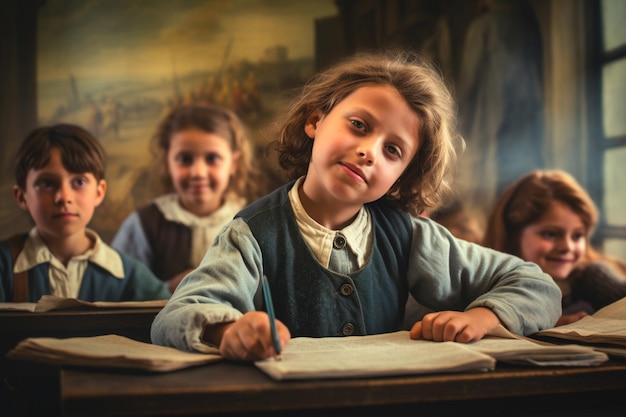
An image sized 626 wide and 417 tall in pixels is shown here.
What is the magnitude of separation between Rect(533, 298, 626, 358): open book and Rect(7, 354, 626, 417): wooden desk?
0.11 m

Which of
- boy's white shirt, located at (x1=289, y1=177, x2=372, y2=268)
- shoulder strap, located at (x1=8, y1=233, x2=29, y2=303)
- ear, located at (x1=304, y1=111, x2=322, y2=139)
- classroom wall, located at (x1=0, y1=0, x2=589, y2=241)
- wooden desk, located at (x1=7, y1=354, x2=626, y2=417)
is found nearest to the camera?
wooden desk, located at (x1=7, y1=354, x2=626, y2=417)

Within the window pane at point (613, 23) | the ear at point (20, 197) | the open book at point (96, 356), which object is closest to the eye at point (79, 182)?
the ear at point (20, 197)

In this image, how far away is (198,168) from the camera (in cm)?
236

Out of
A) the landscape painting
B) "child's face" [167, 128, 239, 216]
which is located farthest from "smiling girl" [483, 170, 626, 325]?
"child's face" [167, 128, 239, 216]

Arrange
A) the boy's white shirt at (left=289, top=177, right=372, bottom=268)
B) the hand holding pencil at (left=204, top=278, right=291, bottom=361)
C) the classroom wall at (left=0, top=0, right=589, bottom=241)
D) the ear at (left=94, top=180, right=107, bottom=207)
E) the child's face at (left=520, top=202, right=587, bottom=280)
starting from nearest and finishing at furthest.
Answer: the hand holding pencil at (left=204, top=278, right=291, bottom=361) → the boy's white shirt at (left=289, top=177, right=372, bottom=268) → the ear at (left=94, top=180, right=107, bottom=207) → the classroom wall at (left=0, top=0, right=589, bottom=241) → the child's face at (left=520, top=202, right=587, bottom=280)

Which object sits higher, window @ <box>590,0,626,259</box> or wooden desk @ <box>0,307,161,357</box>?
window @ <box>590,0,626,259</box>

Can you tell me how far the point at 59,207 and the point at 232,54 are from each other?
35.5 inches

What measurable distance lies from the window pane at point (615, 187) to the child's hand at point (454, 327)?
156 centimetres

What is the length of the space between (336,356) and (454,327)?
0.31m

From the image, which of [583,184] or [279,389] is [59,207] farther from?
[583,184]

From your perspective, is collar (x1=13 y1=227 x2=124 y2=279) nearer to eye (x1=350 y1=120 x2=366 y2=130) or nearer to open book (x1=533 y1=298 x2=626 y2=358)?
eye (x1=350 y1=120 x2=366 y2=130)

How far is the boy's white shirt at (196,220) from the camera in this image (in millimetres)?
2359

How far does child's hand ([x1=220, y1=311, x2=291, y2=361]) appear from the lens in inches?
43.1

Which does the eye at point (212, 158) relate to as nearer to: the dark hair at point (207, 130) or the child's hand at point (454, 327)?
the dark hair at point (207, 130)
